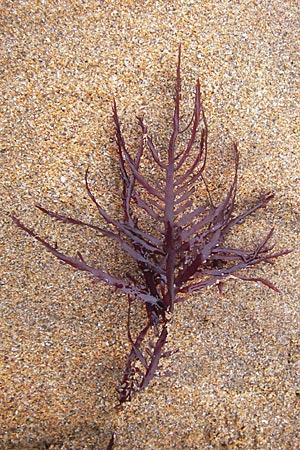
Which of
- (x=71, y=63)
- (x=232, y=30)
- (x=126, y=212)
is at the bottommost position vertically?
(x=126, y=212)

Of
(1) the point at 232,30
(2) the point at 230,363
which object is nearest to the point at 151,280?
(2) the point at 230,363

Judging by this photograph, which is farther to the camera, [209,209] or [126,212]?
[209,209]

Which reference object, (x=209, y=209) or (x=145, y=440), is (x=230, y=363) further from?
(x=209, y=209)
